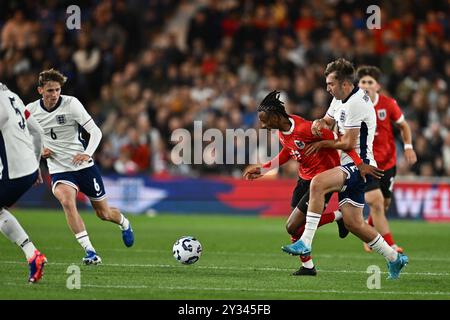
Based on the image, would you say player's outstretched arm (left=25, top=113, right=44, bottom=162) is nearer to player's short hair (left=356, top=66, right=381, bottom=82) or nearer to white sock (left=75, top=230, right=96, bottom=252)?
white sock (left=75, top=230, right=96, bottom=252)

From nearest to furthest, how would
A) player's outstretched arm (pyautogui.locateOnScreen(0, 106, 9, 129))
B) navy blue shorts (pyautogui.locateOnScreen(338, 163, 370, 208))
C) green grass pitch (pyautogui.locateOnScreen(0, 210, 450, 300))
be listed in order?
1. green grass pitch (pyautogui.locateOnScreen(0, 210, 450, 300))
2. player's outstretched arm (pyautogui.locateOnScreen(0, 106, 9, 129))
3. navy blue shorts (pyautogui.locateOnScreen(338, 163, 370, 208))

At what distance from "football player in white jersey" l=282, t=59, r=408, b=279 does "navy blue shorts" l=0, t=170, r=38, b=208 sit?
281 centimetres

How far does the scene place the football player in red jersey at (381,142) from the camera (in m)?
13.3

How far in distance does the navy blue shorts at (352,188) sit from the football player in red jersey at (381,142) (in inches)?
114

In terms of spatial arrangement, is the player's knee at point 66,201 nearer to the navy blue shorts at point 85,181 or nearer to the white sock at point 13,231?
the navy blue shorts at point 85,181

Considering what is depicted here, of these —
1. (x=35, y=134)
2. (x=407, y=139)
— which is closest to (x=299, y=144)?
(x=35, y=134)

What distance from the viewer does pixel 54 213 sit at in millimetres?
22078

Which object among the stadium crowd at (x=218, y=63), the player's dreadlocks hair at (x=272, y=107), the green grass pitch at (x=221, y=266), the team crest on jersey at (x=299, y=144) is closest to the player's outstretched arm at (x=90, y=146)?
the green grass pitch at (x=221, y=266)

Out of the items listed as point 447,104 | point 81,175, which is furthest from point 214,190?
point 81,175

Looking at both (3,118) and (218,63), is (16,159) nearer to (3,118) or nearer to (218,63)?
(3,118)

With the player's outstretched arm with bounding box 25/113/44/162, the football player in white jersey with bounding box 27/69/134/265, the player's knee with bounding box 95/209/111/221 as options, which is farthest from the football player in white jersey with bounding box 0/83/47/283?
the player's knee with bounding box 95/209/111/221

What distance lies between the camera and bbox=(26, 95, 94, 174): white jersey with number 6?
11.8 m
